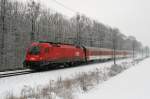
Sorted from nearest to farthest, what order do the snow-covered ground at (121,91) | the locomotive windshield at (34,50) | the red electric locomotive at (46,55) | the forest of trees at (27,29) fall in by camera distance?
the snow-covered ground at (121,91), the red electric locomotive at (46,55), the locomotive windshield at (34,50), the forest of trees at (27,29)

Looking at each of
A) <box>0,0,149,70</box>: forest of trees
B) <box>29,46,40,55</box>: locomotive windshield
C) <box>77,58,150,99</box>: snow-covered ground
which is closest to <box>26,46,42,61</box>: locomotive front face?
<box>29,46,40,55</box>: locomotive windshield

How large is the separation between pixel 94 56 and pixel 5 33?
55.0 ft

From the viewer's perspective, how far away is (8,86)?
1376 cm

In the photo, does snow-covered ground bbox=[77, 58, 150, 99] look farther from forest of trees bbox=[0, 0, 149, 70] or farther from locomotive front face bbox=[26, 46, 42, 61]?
forest of trees bbox=[0, 0, 149, 70]

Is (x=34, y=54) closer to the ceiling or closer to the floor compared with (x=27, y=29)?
closer to the floor

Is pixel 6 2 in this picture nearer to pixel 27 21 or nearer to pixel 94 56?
pixel 27 21

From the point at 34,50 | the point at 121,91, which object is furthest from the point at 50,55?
the point at 121,91

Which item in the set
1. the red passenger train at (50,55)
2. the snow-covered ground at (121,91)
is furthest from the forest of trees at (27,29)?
the snow-covered ground at (121,91)

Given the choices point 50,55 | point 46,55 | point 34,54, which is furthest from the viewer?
point 50,55

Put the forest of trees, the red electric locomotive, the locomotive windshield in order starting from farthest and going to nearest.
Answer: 1. the forest of trees
2. the locomotive windshield
3. the red electric locomotive

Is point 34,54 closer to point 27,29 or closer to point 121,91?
point 121,91

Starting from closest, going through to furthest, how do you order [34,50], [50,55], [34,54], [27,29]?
[34,54]
[34,50]
[50,55]
[27,29]

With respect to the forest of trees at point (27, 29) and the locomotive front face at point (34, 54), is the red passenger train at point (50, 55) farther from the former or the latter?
the forest of trees at point (27, 29)

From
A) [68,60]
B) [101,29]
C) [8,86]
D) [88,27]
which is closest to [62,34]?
[88,27]
